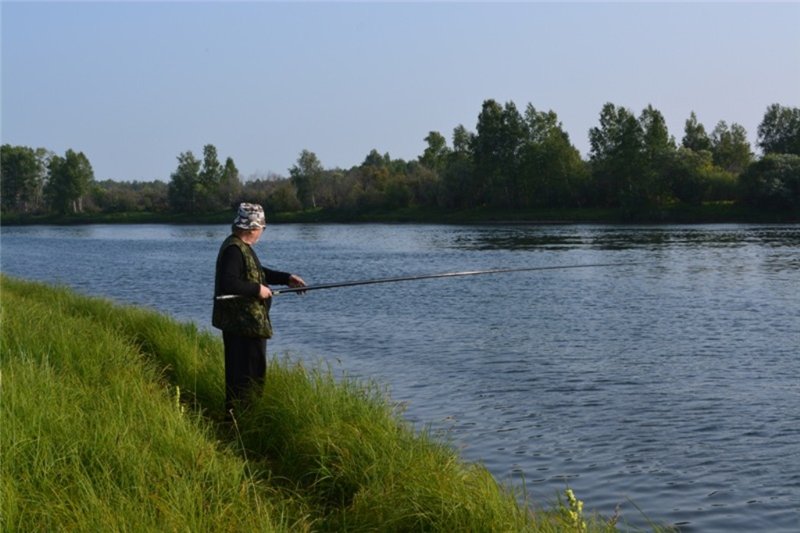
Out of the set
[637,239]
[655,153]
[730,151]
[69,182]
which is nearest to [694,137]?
[730,151]

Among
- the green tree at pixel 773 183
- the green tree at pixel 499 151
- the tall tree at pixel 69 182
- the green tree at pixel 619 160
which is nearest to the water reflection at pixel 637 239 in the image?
the green tree at pixel 773 183

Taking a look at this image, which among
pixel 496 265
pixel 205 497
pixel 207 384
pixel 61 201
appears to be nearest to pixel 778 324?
pixel 207 384

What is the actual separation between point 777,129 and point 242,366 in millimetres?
103783

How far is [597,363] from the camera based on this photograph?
47.8 ft

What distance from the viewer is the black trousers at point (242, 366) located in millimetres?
7984

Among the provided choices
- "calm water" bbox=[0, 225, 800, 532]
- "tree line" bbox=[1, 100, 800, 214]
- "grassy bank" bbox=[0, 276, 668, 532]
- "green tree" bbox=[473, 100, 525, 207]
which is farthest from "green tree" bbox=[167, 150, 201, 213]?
"grassy bank" bbox=[0, 276, 668, 532]

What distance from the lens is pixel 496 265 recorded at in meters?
35.7

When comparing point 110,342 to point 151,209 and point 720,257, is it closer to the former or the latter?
point 720,257

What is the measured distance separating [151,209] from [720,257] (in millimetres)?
114873

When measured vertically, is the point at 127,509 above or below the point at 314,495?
above

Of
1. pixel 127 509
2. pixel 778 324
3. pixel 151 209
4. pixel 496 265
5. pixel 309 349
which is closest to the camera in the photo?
pixel 127 509

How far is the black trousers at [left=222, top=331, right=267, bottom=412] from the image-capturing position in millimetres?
7984

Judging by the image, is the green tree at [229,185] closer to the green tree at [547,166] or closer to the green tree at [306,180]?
the green tree at [306,180]

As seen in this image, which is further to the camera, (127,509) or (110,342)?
(110,342)
